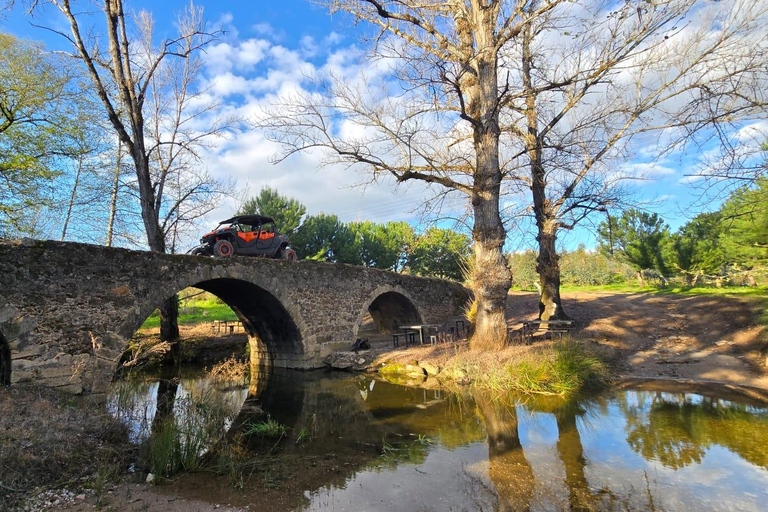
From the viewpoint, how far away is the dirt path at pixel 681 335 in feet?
26.6

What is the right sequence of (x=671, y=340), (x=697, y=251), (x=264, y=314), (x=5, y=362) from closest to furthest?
(x=5, y=362), (x=671, y=340), (x=264, y=314), (x=697, y=251)

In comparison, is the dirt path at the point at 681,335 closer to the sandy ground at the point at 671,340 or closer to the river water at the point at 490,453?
the sandy ground at the point at 671,340

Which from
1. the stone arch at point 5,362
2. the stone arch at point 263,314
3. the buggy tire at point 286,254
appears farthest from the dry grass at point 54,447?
the buggy tire at point 286,254

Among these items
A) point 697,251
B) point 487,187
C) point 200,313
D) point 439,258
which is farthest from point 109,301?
point 439,258

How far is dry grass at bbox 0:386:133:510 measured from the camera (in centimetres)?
352

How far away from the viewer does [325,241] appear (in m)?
28.1

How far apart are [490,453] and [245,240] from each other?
8933 millimetres

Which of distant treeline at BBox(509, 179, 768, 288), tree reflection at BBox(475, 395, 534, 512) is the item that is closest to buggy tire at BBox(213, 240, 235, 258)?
tree reflection at BBox(475, 395, 534, 512)

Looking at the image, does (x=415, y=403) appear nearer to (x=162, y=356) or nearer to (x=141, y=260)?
(x=141, y=260)

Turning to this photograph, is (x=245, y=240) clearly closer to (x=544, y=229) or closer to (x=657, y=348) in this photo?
(x=544, y=229)

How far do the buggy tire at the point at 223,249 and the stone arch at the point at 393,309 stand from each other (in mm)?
5348

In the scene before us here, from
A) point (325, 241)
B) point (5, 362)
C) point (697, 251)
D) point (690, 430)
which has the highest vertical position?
point (325, 241)

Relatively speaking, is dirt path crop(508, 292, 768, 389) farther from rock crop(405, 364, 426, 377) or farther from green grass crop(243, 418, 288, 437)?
green grass crop(243, 418, 288, 437)

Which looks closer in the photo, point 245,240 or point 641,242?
point 245,240
